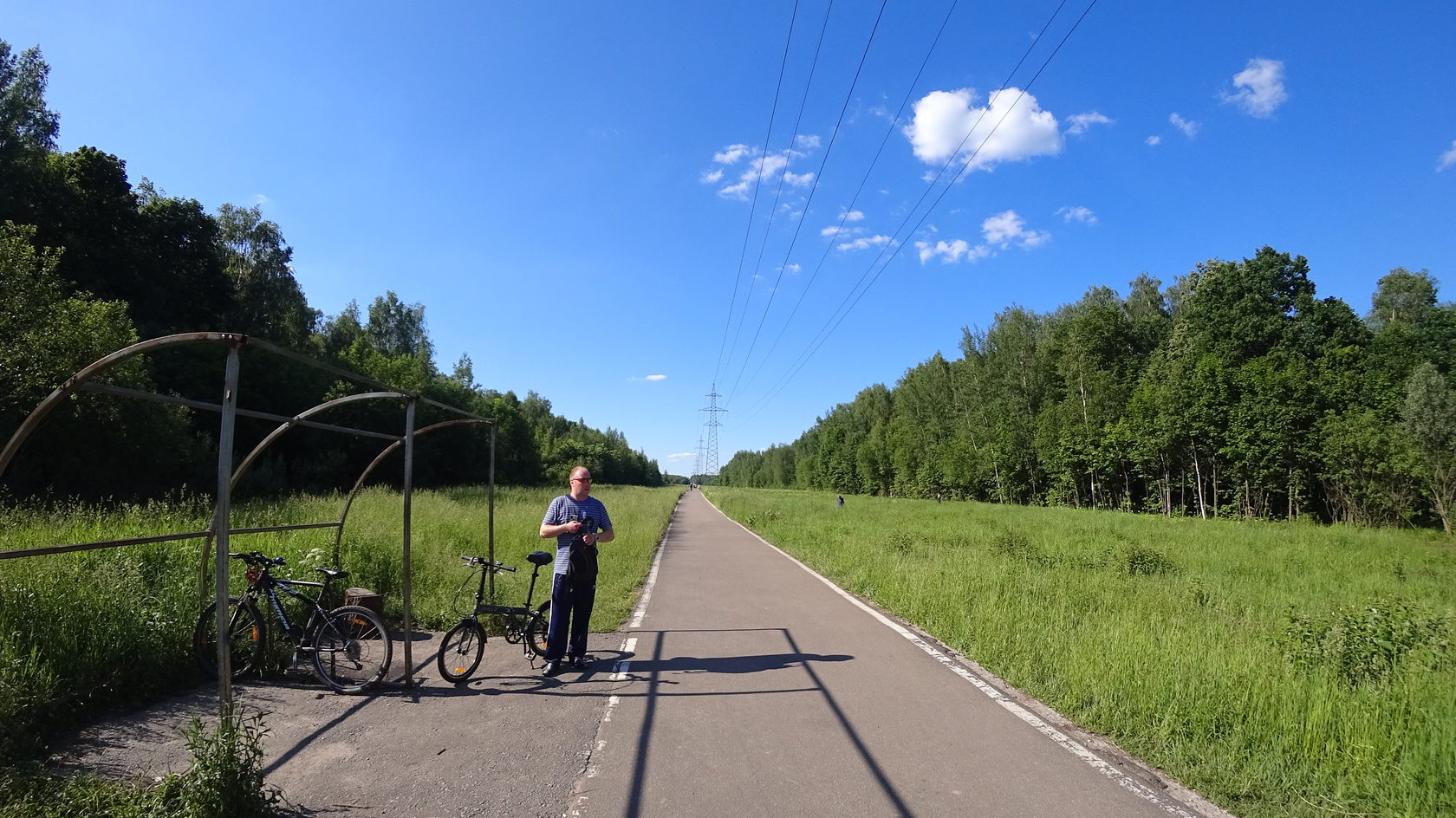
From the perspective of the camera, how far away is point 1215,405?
3397cm

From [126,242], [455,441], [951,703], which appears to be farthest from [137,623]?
[455,441]

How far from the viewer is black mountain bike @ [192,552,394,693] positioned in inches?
233

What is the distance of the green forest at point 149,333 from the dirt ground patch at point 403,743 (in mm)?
4433

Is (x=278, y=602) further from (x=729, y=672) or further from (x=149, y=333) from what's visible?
(x=149, y=333)

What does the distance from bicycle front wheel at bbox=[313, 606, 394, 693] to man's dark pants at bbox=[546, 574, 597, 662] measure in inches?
56.1

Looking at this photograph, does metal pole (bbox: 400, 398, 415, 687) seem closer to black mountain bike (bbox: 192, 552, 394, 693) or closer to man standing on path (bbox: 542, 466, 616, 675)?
black mountain bike (bbox: 192, 552, 394, 693)

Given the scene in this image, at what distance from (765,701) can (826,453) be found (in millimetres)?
100583

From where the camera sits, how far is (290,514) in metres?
13.4

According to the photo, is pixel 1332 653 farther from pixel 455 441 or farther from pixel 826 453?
pixel 826 453

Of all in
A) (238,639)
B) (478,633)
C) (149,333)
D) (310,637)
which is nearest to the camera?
(310,637)

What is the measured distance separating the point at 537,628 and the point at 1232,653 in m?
6.89

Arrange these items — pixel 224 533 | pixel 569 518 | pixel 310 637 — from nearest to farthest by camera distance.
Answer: pixel 224 533 < pixel 310 637 < pixel 569 518

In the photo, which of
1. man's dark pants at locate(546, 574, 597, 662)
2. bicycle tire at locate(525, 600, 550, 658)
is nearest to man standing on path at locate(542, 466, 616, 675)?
man's dark pants at locate(546, 574, 597, 662)

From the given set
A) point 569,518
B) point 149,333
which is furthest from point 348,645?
point 149,333
